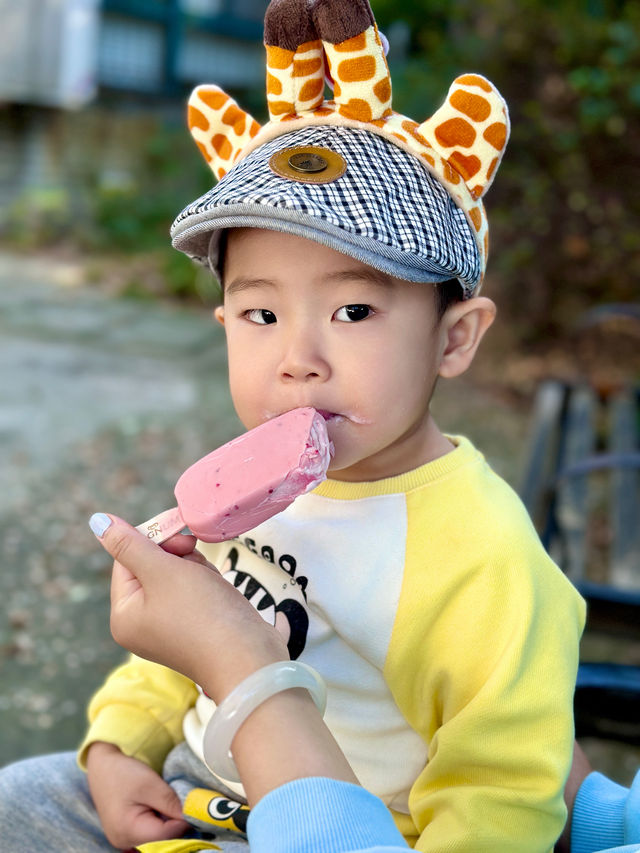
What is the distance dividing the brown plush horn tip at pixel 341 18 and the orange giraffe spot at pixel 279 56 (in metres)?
0.08

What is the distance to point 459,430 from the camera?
566cm

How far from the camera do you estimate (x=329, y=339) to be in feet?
4.41

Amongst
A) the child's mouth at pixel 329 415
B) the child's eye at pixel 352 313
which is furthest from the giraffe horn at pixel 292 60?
the child's mouth at pixel 329 415

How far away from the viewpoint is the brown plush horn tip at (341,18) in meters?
1.33

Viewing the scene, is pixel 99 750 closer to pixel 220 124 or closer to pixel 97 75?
pixel 220 124

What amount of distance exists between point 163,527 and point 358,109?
682 millimetres

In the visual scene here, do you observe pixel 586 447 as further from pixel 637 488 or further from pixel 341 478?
pixel 341 478

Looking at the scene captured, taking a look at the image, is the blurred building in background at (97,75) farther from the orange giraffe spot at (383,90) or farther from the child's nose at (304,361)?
the child's nose at (304,361)

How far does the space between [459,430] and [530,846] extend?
14.7 ft

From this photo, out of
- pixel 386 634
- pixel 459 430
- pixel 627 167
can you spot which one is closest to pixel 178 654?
pixel 386 634

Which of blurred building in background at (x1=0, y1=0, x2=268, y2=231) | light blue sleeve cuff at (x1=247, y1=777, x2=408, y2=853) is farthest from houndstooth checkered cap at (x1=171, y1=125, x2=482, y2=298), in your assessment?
blurred building in background at (x1=0, y1=0, x2=268, y2=231)

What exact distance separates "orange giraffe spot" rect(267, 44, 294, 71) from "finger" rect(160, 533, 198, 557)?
0.73m

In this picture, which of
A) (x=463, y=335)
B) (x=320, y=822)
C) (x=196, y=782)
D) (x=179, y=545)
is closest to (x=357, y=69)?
(x=463, y=335)

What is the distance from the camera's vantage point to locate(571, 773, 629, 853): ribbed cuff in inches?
53.6
